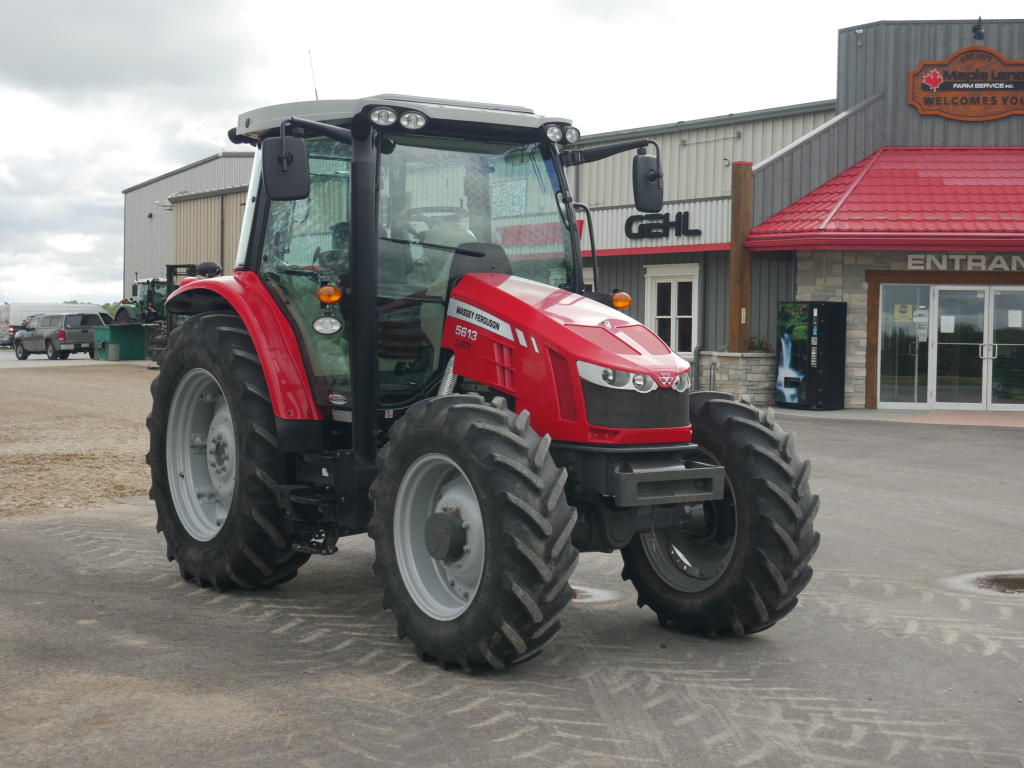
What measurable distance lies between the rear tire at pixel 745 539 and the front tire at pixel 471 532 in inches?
43.6

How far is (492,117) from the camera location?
6250mm

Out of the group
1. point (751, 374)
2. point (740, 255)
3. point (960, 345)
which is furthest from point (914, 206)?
point (751, 374)

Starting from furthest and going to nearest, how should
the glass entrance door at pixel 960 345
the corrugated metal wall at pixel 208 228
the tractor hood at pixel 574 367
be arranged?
the corrugated metal wall at pixel 208 228 → the glass entrance door at pixel 960 345 → the tractor hood at pixel 574 367

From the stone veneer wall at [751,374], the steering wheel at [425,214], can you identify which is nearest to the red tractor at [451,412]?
the steering wheel at [425,214]

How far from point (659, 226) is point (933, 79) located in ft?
19.9

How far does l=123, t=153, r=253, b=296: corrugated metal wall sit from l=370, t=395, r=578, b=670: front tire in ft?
140

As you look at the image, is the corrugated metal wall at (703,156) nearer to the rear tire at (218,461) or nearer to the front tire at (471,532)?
the rear tire at (218,461)

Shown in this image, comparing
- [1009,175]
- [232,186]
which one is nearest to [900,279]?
[1009,175]

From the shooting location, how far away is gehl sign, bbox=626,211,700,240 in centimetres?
2412

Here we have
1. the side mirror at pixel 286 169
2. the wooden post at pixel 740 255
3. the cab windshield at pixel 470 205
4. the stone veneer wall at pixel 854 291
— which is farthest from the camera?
the wooden post at pixel 740 255

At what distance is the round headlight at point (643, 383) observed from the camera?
5316 mm

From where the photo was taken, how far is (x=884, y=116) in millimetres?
23328

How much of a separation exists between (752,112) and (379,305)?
21.2 meters

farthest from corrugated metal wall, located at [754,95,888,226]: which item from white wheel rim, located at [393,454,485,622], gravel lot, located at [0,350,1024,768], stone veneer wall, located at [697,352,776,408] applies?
white wheel rim, located at [393,454,485,622]
